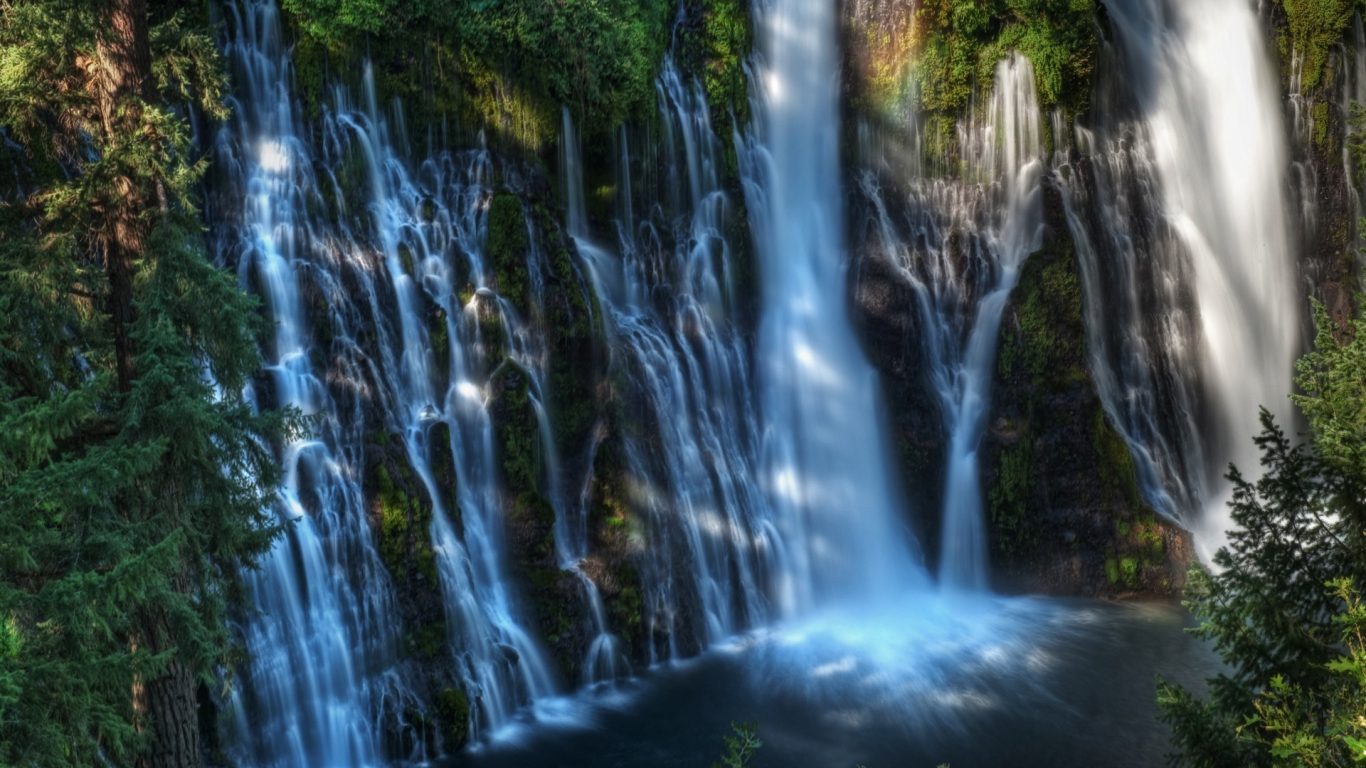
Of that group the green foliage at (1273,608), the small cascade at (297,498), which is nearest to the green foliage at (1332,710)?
the green foliage at (1273,608)

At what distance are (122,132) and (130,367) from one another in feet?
5.73

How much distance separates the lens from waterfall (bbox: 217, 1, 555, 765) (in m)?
12.7

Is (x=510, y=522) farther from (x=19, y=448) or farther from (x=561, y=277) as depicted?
(x=19, y=448)

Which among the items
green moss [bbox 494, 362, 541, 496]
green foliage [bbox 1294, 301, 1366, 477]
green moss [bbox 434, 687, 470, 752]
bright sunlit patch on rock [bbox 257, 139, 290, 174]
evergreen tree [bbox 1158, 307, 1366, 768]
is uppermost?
bright sunlit patch on rock [bbox 257, 139, 290, 174]

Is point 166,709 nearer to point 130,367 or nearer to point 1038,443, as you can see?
point 130,367

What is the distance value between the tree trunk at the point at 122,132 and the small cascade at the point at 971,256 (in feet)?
48.1

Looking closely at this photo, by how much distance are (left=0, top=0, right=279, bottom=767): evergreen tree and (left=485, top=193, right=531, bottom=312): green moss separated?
7121 millimetres

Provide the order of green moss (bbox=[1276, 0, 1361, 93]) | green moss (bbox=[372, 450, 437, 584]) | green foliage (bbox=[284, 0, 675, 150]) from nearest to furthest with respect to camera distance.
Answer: green moss (bbox=[372, 450, 437, 584]), green foliage (bbox=[284, 0, 675, 150]), green moss (bbox=[1276, 0, 1361, 93])

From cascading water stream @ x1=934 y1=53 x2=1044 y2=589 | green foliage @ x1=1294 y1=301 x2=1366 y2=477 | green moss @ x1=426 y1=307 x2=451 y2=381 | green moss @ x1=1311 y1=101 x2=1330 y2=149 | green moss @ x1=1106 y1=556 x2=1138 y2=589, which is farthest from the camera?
green moss @ x1=1311 y1=101 x2=1330 y2=149

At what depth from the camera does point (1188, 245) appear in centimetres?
2191

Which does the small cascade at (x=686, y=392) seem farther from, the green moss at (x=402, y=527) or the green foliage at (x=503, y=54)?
the green moss at (x=402, y=527)

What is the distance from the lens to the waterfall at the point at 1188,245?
810 inches

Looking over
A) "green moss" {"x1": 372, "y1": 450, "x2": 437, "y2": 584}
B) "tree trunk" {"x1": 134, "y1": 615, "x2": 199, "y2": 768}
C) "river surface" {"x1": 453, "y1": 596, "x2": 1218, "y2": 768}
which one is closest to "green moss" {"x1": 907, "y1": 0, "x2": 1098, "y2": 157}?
"river surface" {"x1": 453, "y1": 596, "x2": 1218, "y2": 768}

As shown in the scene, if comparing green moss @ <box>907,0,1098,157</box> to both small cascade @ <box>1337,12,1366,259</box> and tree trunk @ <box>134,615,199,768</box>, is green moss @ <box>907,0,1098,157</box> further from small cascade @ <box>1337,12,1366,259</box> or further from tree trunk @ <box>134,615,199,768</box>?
tree trunk @ <box>134,615,199,768</box>
